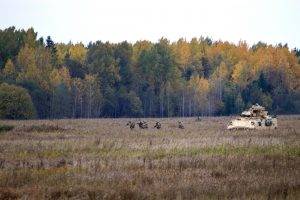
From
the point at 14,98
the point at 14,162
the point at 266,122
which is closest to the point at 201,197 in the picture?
the point at 14,162

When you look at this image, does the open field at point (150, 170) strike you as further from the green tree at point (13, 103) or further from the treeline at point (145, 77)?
the treeline at point (145, 77)

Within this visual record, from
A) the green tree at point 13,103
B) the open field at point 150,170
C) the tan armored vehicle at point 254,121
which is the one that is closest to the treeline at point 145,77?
the green tree at point 13,103

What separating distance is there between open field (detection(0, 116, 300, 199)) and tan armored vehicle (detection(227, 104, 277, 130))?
14.0m

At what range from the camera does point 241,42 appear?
123000 millimetres

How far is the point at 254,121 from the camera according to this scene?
39438 mm

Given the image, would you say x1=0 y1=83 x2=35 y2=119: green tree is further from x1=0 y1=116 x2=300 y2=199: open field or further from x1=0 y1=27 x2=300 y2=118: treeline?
x1=0 y1=116 x2=300 y2=199: open field

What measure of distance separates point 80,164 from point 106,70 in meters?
66.6

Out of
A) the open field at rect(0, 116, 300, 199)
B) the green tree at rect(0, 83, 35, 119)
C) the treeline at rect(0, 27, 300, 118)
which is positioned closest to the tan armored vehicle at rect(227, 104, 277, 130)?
the open field at rect(0, 116, 300, 199)

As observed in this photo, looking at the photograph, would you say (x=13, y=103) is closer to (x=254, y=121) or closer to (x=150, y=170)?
(x=254, y=121)

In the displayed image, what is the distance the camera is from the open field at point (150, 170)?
1273cm

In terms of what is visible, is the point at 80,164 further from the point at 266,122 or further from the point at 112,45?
the point at 112,45

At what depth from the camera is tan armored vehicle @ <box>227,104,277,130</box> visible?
128 ft

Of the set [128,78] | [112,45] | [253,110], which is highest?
[112,45]

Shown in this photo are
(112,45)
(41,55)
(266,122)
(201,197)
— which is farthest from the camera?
(112,45)
